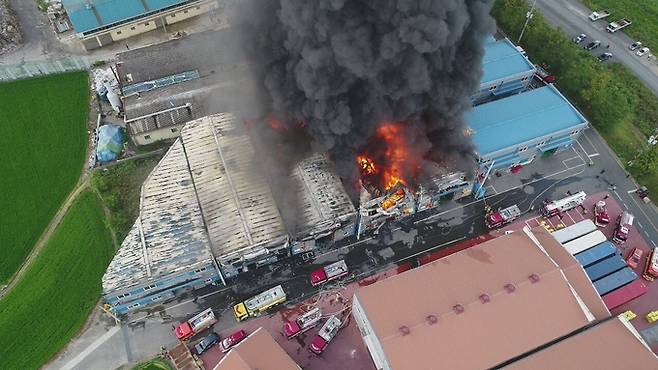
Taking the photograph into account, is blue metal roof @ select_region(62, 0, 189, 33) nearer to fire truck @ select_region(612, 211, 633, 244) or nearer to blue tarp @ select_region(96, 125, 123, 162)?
blue tarp @ select_region(96, 125, 123, 162)

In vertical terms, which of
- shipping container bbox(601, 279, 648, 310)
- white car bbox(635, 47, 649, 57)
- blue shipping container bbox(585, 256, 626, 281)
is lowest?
shipping container bbox(601, 279, 648, 310)

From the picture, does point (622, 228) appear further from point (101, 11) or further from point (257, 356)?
point (101, 11)

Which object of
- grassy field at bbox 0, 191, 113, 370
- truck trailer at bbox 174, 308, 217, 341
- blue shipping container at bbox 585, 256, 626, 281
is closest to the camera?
truck trailer at bbox 174, 308, 217, 341

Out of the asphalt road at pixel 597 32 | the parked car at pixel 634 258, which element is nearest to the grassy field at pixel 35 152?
the parked car at pixel 634 258

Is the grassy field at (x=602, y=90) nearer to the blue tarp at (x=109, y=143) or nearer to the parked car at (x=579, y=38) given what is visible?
the parked car at (x=579, y=38)

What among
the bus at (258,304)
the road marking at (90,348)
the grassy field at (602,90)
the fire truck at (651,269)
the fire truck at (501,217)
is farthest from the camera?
the grassy field at (602,90)

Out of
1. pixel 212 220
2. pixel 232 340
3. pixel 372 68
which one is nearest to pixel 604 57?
pixel 372 68

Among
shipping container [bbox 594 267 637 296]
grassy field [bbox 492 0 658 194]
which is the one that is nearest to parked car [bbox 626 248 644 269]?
shipping container [bbox 594 267 637 296]

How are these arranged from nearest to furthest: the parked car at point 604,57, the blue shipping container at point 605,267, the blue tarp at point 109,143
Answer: the blue shipping container at point 605,267
the blue tarp at point 109,143
the parked car at point 604,57
